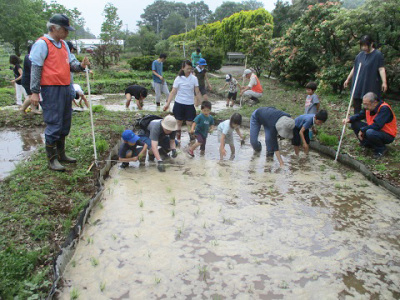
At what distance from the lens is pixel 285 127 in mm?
5508

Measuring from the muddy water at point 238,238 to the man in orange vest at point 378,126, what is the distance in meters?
0.77

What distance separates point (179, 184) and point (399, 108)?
22.4ft

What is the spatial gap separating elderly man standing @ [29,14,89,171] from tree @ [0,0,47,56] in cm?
2830

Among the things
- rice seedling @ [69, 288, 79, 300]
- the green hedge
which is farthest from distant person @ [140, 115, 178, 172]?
the green hedge

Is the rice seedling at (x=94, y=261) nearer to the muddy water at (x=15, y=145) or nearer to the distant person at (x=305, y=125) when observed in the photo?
the muddy water at (x=15, y=145)

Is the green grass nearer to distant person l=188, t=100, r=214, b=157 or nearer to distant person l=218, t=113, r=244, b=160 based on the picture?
distant person l=188, t=100, r=214, b=157

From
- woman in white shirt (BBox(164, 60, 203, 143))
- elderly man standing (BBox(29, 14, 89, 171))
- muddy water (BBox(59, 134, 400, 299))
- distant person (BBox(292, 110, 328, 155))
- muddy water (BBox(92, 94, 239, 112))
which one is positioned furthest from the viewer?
muddy water (BBox(92, 94, 239, 112))

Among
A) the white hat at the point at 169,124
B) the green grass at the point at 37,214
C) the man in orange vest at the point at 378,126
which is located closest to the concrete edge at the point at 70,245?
the green grass at the point at 37,214

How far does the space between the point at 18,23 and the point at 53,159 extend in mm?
29417

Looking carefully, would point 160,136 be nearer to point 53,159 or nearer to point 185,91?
point 185,91

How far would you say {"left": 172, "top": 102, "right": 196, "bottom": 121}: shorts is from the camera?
21.1ft

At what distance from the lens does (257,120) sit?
6.18 meters

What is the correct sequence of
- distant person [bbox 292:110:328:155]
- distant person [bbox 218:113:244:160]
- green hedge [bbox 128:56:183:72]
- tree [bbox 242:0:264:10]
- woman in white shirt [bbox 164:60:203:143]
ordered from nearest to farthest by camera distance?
distant person [bbox 292:110:328:155] → distant person [bbox 218:113:244:160] → woman in white shirt [bbox 164:60:203:143] → green hedge [bbox 128:56:183:72] → tree [bbox 242:0:264:10]

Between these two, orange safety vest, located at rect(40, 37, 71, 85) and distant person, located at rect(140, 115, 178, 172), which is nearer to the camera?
orange safety vest, located at rect(40, 37, 71, 85)
